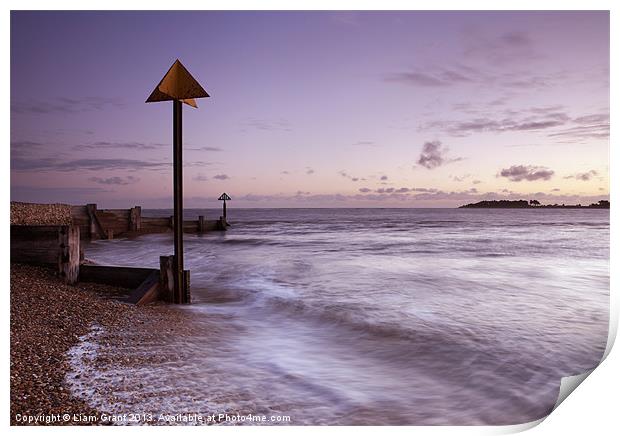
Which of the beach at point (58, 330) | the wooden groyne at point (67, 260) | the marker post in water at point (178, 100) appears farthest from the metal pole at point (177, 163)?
the beach at point (58, 330)

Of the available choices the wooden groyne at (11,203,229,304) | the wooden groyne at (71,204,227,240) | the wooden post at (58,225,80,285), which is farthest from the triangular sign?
the wooden groyne at (71,204,227,240)

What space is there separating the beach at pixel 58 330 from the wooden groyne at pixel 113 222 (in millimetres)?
10164

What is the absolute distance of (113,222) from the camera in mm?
14938

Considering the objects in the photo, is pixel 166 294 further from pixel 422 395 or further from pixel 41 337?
pixel 422 395

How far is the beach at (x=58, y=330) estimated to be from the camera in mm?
2154

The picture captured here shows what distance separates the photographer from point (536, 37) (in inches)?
167

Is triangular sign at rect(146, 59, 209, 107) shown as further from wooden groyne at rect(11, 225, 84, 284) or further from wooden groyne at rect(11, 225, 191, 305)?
wooden groyne at rect(11, 225, 84, 284)

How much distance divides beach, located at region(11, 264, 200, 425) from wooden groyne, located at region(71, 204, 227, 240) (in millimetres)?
10164

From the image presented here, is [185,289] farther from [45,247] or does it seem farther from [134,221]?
[134,221]

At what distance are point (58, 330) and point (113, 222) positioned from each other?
12.9 m

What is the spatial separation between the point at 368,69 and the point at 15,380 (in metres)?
4.28

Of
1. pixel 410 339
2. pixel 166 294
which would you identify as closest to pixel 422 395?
pixel 410 339

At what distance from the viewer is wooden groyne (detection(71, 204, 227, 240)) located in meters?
13.7

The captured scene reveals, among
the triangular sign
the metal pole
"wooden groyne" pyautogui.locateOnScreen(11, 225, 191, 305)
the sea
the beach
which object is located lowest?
the sea
